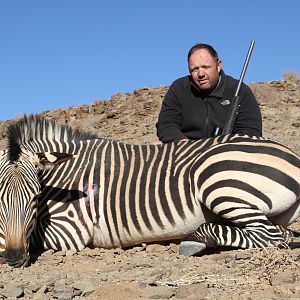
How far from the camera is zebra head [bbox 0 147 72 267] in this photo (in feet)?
13.7

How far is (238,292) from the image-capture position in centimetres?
288

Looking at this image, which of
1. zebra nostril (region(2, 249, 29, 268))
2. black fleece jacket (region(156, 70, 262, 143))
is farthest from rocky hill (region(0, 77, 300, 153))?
zebra nostril (region(2, 249, 29, 268))

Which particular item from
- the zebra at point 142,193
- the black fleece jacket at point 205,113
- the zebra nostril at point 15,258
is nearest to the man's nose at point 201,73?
the black fleece jacket at point 205,113

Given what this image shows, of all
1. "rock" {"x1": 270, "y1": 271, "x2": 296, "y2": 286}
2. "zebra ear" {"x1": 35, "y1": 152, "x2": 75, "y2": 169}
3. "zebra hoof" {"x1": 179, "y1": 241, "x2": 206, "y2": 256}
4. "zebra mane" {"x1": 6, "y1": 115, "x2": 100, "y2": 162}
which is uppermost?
"zebra mane" {"x1": 6, "y1": 115, "x2": 100, "y2": 162}

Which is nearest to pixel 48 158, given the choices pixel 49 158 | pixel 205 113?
pixel 49 158

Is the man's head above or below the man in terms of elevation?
above

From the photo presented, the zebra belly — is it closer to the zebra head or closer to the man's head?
the zebra head

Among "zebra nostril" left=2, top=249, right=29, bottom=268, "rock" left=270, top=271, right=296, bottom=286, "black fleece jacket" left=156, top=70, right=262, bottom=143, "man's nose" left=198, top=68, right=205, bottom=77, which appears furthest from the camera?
"black fleece jacket" left=156, top=70, right=262, bottom=143

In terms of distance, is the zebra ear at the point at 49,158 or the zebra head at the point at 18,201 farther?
the zebra ear at the point at 49,158

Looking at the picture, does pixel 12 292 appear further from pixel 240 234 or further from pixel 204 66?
pixel 204 66

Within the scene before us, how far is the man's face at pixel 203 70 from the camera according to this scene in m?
5.49

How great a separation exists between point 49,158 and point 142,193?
0.79 m

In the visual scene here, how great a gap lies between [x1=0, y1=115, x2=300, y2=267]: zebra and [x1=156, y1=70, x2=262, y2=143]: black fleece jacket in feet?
2.59

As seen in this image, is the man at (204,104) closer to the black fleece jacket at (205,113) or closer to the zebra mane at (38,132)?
the black fleece jacket at (205,113)
